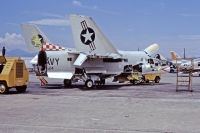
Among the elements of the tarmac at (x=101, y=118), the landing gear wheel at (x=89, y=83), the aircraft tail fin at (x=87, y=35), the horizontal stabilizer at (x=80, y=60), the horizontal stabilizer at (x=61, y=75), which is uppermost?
the aircraft tail fin at (x=87, y=35)

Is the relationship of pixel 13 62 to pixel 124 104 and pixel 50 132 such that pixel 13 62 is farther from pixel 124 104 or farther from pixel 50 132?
pixel 50 132

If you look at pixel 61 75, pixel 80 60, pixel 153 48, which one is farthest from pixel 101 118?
pixel 153 48

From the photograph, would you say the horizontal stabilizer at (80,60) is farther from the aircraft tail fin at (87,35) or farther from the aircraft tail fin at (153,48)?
the aircraft tail fin at (153,48)

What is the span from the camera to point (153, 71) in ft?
103

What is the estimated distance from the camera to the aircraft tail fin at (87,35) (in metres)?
26.1

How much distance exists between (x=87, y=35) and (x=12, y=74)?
6.36 metres

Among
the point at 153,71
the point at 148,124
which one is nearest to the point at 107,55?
the point at 153,71

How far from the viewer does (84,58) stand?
25672 millimetres

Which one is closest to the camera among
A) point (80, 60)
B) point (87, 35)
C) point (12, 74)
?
point (12, 74)

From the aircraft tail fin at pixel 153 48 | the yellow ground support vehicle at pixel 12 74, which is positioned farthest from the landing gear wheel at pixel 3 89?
the aircraft tail fin at pixel 153 48

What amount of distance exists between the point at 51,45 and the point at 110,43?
4.13m

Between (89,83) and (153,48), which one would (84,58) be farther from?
(153,48)

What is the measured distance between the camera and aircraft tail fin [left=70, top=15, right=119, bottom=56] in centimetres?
2614

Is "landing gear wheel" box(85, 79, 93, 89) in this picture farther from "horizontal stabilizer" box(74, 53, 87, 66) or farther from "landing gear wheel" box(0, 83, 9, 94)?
"landing gear wheel" box(0, 83, 9, 94)
